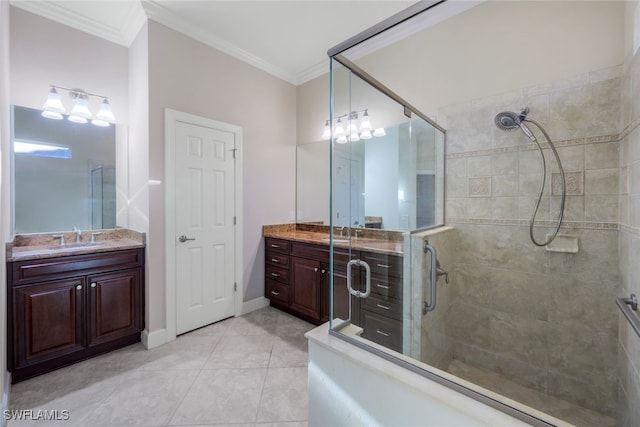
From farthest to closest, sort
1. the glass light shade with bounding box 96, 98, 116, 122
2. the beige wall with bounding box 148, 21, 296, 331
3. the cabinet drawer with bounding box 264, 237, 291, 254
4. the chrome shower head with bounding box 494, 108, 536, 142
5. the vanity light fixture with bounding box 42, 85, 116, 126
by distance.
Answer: the cabinet drawer with bounding box 264, 237, 291, 254, the glass light shade with bounding box 96, 98, 116, 122, the beige wall with bounding box 148, 21, 296, 331, the vanity light fixture with bounding box 42, 85, 116, 126, the chrome shower head with bounding box 494, 108, 536, 142

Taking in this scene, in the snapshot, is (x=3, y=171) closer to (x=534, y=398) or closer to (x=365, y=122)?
(x=365, y=122)

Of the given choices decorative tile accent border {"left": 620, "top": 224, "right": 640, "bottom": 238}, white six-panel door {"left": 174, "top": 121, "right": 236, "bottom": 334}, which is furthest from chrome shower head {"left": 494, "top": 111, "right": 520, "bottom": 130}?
white six-panel door {"left": 174, "top": 121, "right": 236, "bottom": 334}

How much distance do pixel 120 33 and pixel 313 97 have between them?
2043 millimetres

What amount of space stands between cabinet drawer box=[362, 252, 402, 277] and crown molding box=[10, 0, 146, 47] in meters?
2.82

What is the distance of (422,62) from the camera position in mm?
2398

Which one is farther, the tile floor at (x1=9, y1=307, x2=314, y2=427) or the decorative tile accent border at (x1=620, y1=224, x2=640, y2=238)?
the tile floor at (x1=9, y1=307, x2=314, y2=427)

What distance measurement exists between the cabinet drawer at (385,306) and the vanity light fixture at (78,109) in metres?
2.90

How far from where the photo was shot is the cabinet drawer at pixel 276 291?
299cm

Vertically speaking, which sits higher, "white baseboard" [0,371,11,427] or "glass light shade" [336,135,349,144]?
"glass light shade" [336,135,349,144]

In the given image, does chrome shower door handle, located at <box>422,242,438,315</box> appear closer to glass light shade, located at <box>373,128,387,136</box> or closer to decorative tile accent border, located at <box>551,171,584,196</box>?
decorative tile accent border, located at <box>551,171,584,196</box>

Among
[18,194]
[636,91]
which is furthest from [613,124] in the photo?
[18,194]

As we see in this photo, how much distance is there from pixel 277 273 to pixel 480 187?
2.22 m

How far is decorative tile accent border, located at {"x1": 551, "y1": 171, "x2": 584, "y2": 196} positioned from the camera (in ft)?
5.47

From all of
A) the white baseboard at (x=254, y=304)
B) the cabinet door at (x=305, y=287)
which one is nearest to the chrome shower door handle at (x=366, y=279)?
the cabinet door at (x=305, y=287)
